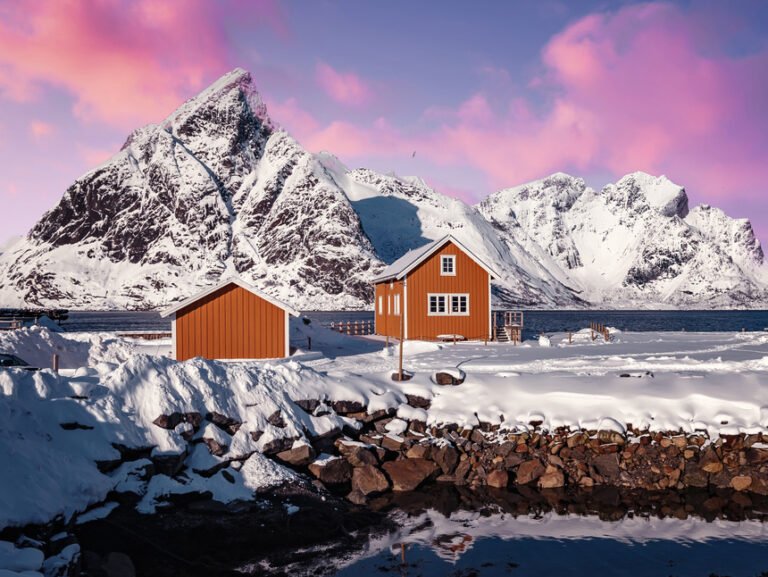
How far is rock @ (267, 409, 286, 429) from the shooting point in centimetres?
1742

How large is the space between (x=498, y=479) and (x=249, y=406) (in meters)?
7.47

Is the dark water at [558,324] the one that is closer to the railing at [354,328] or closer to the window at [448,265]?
the railing at [354,328]

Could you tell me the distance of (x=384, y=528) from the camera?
13.7 metres

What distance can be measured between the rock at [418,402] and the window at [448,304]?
63.9 feet

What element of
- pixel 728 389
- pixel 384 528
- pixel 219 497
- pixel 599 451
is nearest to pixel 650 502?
pixel 599 451

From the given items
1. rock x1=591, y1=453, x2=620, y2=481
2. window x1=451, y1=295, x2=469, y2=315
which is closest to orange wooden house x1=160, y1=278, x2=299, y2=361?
window x1=451, y1=295, x2=469, y2=315

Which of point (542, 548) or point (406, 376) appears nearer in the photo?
point (542, 548)

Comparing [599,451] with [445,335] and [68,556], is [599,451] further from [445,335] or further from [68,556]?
[445,335]

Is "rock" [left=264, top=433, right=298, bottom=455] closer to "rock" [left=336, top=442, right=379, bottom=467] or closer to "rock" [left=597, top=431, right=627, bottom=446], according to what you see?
"rock" [left=336, top=442, right=379, bottom=467]

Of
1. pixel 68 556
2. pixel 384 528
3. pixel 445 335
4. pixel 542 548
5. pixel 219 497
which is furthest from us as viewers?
pixel 445 335

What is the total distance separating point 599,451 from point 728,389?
17.8 ft

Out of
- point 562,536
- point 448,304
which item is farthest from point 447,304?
point 562,536

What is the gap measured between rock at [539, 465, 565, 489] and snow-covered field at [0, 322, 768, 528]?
1.73 meters

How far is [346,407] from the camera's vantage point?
19.1 m
